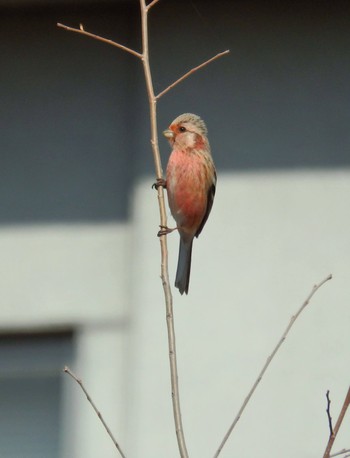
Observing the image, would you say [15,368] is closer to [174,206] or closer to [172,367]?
[174,206]

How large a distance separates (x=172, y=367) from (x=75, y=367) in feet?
9.67

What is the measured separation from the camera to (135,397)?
5.25 metres

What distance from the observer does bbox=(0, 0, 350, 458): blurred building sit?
5227 millimetres

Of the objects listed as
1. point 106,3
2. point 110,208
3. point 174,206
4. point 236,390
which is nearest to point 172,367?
point 174,206

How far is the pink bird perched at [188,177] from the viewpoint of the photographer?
14.1 ft

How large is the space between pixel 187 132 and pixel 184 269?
1.61 ft

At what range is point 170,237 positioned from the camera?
17.4 ft

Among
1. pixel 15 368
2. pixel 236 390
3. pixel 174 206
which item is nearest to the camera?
pixel 174 206

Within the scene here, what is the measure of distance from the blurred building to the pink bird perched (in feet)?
2.89

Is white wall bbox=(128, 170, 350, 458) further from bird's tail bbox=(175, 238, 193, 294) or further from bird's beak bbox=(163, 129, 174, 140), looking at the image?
bird's beak bbox=(163, 129, 174, 140)

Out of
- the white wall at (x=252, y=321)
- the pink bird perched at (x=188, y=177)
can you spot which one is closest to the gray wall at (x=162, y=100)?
the white wall at (x=252, y=321)

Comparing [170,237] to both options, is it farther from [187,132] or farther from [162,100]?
[187,132]

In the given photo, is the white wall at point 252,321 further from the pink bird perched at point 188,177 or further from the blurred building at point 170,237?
the pink bird perched at point 188,177

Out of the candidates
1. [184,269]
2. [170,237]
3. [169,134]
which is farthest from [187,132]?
[170,237]
